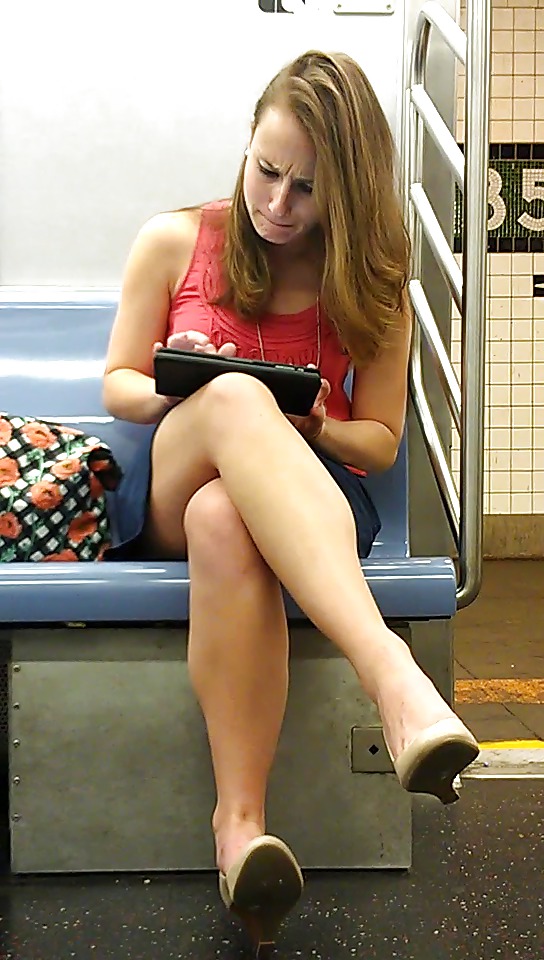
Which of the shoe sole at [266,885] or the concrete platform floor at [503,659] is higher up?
the shoe sole at [266,885]

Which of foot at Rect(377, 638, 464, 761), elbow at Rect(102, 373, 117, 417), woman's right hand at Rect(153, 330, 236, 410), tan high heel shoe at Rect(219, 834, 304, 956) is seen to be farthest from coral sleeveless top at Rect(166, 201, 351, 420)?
tan high heel shoe at Rect(219, 834, 304, 956)

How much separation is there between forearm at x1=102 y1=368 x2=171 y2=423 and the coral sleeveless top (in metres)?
0.11

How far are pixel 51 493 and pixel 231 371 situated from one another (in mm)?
340

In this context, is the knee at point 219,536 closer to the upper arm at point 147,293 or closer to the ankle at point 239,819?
the ankle at point 239,819

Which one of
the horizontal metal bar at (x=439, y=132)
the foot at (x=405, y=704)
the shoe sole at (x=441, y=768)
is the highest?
the horizontal metal bar at (x=439, y=132)

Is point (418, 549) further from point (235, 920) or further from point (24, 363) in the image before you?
point (235, 920)

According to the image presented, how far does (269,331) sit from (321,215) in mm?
205

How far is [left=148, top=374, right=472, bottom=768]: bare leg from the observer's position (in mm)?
1278

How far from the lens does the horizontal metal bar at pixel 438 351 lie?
192 cm

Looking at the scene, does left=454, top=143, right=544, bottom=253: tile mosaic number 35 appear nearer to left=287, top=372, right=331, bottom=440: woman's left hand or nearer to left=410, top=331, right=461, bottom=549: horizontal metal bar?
left=410, top=331, right=461, bottom=549: horizontal metal bar

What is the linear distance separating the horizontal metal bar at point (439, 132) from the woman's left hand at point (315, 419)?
404 millimetres

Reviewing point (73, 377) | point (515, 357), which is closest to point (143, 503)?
point (73, 377)

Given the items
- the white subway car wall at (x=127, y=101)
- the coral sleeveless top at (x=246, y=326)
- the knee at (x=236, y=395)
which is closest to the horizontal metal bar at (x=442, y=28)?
the white subway car wall at (x=127, y=101)

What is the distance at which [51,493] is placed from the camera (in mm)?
1698
